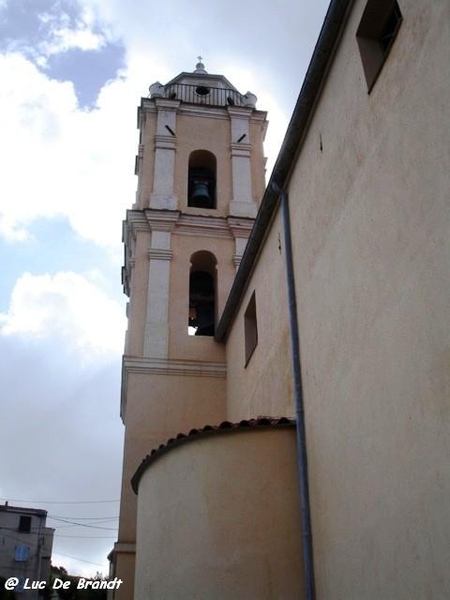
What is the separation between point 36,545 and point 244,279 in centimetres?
2411

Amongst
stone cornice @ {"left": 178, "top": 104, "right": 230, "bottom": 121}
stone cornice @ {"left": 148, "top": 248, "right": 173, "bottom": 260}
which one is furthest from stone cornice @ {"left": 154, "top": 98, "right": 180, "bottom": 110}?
stone cornice @ {"left": 148, "top": 248, "right": 173, "bottom": 260}

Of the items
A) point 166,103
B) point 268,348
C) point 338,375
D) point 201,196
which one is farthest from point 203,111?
point 338,375

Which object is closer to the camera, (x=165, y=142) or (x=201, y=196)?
Result: (x=201, y=196)

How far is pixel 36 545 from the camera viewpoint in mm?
30156

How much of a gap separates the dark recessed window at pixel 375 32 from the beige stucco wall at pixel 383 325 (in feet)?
0.42

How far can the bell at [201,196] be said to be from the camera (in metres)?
15.1

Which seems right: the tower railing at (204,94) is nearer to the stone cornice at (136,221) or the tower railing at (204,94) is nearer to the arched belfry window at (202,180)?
the arched belfry window at (202,180)

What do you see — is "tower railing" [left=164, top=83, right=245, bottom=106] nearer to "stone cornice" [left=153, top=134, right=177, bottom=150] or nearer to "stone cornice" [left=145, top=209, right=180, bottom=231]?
"stone cornice" [left=153, top=134, right=177, bottom=150]

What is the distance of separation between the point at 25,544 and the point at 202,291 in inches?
818

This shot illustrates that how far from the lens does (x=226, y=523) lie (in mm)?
6648

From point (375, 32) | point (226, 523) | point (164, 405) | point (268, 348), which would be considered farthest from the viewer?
point (164, 405)

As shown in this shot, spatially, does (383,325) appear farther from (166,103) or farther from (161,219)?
(166,103)

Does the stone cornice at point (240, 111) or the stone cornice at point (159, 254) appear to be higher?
the stone cornice at point (240, 111)

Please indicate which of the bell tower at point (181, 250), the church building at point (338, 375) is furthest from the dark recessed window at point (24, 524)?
the church building at point (338, 375)
